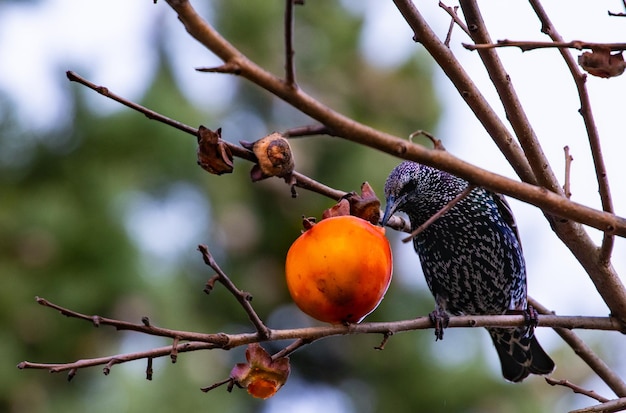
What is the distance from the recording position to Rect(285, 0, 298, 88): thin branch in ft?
3.15

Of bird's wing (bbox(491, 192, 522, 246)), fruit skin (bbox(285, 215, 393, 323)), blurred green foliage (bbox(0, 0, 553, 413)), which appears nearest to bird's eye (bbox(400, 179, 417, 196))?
Answer: bird's wing (bbox(491, 192, 522, 246))

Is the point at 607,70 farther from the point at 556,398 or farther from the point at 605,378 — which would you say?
the point at 556,398

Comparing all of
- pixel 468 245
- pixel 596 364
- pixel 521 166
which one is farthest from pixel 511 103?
pixel 468 245

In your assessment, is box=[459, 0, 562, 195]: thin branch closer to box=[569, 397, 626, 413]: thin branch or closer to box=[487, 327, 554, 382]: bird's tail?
box=[569, 397, 626, 413]: thin branch

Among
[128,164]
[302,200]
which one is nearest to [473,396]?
[302,200]

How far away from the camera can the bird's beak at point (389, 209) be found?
2055mm

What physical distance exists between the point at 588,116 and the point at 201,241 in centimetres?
475

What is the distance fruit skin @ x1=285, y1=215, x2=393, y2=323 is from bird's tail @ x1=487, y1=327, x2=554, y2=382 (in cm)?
143

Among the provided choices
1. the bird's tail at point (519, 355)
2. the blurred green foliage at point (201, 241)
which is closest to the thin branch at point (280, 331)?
the bird's tail at point (519, 355)

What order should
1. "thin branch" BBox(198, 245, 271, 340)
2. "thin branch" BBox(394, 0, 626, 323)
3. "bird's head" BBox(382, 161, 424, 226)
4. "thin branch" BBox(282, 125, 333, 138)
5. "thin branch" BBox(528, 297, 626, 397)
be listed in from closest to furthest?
"thin branch" BBox(282, 125, 333, 138)
"thin branch" BBox(198, 245, 271, 340)
"thin branch" BBox(394, 0, 626, 323)
"thin branch" BBox(528, 297, 626, 397)
"bird's head" BBox(382, 161, 424, 226)

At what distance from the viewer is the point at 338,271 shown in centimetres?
138

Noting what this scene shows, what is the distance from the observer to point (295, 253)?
143 cm

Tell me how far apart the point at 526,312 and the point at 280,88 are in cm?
129

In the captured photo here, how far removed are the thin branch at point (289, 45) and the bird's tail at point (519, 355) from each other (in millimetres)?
1883
